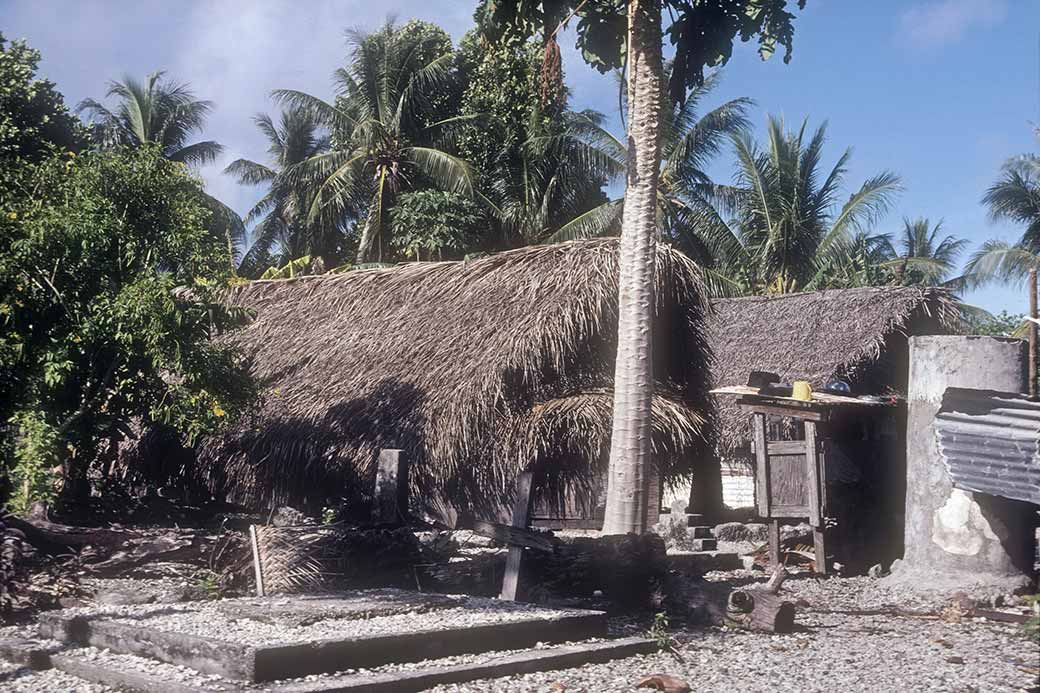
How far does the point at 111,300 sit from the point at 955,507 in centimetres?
793

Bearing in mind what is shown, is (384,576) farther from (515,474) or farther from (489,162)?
(489,162)

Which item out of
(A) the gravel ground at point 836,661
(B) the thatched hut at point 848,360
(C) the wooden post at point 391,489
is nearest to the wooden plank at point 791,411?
(B) the thatched hut at point 848,360

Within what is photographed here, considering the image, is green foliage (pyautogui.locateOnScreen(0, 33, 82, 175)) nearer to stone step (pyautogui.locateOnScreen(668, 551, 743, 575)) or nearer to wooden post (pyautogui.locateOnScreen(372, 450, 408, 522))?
wooden post (pyautogui.locateOnScreen(372, 450, 408, 522))

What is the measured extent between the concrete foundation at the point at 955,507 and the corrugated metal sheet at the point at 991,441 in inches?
6.6

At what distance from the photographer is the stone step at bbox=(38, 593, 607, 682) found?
5.98 meters

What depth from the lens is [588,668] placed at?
6934 millimetres

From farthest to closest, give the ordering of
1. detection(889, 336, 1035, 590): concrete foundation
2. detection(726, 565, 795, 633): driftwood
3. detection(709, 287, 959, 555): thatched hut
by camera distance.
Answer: detection(709, 287, 959, 555): thatched hut → detection(889, 336, 1035, 590): concrete foundation → detection(726, 565, 795, 633): driftwood

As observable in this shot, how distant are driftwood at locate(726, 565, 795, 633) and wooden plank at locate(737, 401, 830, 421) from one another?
3045 millimetres

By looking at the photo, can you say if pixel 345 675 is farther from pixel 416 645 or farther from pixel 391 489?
pixel 391 489

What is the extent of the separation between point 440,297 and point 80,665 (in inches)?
271

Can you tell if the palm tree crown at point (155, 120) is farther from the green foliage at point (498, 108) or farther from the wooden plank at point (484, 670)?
the wooden plank at point (484, 670)

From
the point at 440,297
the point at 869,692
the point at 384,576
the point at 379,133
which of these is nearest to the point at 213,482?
the point at 440,297

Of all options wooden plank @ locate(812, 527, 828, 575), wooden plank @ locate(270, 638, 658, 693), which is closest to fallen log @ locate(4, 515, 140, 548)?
wooden plank @ locate(270, 638, 658, 693)

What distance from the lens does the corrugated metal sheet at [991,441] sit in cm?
963
